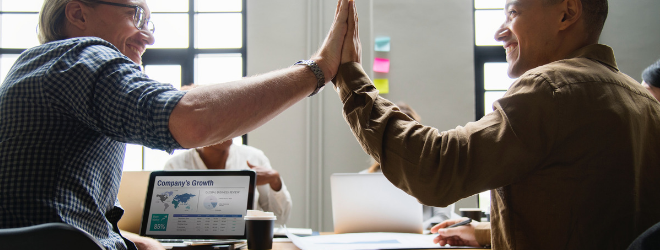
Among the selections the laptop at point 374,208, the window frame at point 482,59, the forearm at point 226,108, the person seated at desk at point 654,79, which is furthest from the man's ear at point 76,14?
the window frame at point 482,59

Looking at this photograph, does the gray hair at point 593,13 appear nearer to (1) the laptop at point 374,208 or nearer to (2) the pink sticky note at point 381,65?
(1) the laptop at point 374,208

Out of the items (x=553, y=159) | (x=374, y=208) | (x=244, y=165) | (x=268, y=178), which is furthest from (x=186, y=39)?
(x=553, y=159)

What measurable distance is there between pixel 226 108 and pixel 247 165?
1.95m

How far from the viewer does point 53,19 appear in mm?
991

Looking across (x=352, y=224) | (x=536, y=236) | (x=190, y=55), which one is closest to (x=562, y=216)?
(x=536, y=236)

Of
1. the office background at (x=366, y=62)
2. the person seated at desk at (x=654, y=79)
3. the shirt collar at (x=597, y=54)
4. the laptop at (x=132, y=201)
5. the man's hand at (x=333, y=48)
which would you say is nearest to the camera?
the shirt collar at (x=597, y=54)

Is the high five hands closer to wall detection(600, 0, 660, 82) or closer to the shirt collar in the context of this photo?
the shirt collar

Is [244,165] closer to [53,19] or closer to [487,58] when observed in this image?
[53,19]

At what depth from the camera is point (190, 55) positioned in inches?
155

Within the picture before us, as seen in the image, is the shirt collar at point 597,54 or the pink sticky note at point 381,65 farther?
the pink sticky note at point 381,65

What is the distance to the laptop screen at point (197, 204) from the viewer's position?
145 centimetres

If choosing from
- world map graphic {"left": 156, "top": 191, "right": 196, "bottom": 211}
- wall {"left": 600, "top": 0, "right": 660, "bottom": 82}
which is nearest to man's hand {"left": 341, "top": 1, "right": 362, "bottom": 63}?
world map graphic {"left": 156, "top": 191, "right": 196, "bottom": 211}

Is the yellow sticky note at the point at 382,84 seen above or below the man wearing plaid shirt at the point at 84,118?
above

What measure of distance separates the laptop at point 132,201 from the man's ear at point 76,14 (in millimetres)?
827
